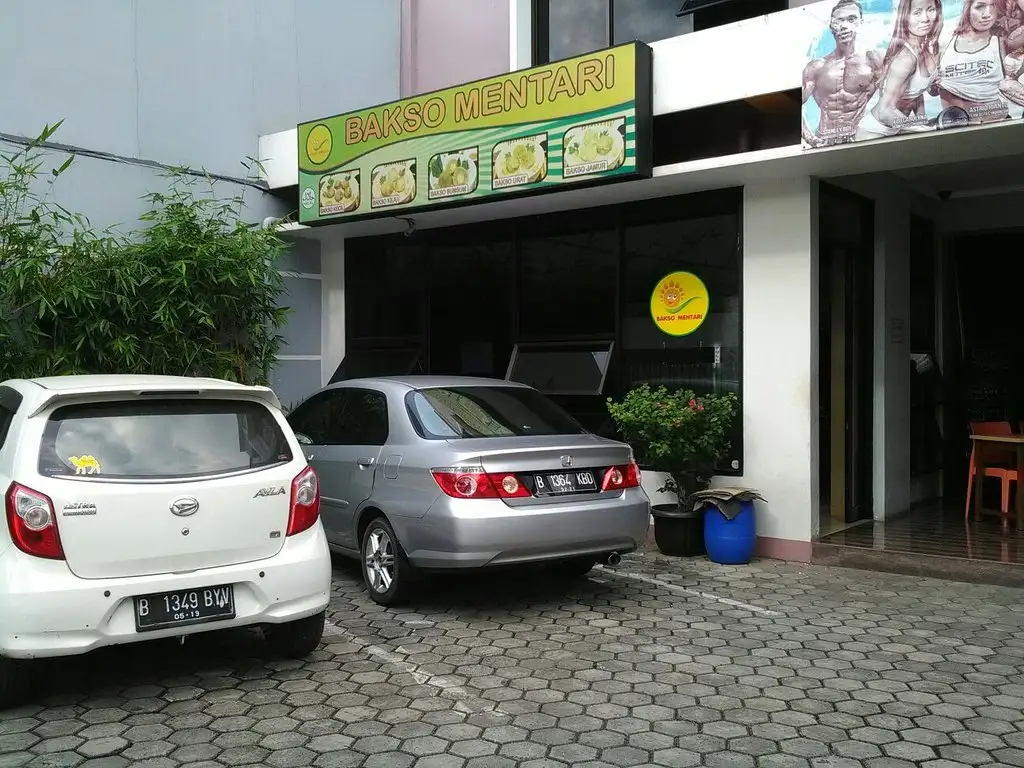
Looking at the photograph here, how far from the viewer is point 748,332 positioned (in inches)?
314

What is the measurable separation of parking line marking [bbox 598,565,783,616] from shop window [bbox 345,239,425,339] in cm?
452

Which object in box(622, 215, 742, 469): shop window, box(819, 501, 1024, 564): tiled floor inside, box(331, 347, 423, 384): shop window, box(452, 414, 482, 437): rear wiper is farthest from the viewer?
box(331, 347, 423, 384): shop window

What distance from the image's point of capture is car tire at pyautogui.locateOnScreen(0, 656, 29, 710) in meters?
4.14

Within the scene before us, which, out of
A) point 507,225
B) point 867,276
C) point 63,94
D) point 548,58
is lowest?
point 867,276

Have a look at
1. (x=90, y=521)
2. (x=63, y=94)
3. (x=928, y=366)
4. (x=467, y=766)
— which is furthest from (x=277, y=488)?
(x=928, y=366)

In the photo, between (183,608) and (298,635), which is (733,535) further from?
(183,608)

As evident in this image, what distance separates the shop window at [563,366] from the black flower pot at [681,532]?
5.12ft

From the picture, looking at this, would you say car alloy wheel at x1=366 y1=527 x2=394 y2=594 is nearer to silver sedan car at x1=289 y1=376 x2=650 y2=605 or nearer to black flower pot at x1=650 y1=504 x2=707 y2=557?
silver sedan car at x1=289 y1=376 x2=650 y2=605

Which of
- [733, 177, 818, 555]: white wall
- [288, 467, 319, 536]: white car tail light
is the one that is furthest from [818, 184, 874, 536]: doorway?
[288, 467, 319, 536]: white car tail light

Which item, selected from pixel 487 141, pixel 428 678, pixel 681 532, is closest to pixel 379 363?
pixel 487 141

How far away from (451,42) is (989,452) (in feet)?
25.5

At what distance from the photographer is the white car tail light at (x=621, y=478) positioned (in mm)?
6160

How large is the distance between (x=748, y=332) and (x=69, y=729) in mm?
5979

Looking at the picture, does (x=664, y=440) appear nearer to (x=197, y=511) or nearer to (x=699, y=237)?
(x=699, y=237)
